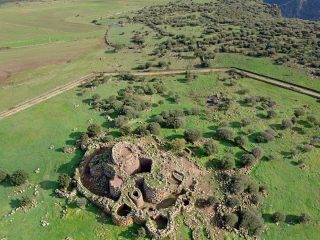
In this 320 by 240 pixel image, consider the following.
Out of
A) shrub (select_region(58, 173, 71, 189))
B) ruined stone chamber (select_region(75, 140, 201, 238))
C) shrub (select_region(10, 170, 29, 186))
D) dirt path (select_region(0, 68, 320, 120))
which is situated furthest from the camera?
dirt path (select_region(0, 68, 320, 120))

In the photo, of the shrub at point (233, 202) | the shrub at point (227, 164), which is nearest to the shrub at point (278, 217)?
the shrub at point (233, 202)

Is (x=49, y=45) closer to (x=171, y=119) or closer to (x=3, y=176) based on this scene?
(x=171, y=119)

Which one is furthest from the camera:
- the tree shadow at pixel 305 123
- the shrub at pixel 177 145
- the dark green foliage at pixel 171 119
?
the tree shadow at pixel 305 123

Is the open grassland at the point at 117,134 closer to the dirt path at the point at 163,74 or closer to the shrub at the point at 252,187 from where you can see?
the dirt path at the point at 163,74

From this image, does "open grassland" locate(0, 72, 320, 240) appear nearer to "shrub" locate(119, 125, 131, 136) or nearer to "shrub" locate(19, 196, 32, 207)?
"shrub" locate(19, 196, 32, 207)

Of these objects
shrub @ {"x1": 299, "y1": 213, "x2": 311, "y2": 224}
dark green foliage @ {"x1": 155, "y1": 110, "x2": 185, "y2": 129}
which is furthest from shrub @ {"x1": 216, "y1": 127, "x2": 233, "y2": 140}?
shrub @ {"x1": 299, "y1": 213, "x2": 311, "y2": 224}

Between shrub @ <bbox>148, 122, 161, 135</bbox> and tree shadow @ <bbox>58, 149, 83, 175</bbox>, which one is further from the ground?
shrub @ <bbox>148, 122, 161, 135</bbox>

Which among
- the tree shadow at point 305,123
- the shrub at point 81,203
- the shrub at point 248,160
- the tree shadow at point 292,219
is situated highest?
the tree shadow at point 305,123
